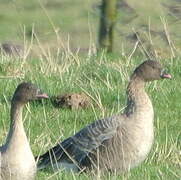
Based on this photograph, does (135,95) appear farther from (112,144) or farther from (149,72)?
(112,144)

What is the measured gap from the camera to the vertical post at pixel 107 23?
61.2 ft

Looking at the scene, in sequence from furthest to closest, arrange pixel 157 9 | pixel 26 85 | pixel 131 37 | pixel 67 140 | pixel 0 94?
pixel 157 9 < pixel 131 37 < pixel 0 94 < pixel 67 140 < pixel 26 85

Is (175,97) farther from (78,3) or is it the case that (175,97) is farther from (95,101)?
(78,3)

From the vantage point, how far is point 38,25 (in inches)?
987

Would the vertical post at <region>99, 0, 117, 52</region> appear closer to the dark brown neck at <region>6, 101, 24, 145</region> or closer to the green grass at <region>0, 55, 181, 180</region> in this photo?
the green grass at <region>0, 55, 181, 180</region>

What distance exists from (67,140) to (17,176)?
1.47 metres

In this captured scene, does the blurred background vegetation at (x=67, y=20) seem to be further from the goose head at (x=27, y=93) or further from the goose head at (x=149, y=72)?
the goose head at (x=27, y=93)

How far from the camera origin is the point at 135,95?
9.21 metres

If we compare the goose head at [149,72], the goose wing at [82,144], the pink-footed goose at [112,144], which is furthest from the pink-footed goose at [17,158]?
the goose head at [149,72]

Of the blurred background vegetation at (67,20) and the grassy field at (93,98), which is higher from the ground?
the grassy field at (93,98)

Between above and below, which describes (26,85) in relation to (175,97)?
above

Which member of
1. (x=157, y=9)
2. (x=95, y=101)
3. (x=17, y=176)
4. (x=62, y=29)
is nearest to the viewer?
(x=17, y=176)

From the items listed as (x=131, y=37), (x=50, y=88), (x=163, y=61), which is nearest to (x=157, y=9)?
(x=131, y=37)

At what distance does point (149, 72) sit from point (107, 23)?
30.8 feet
